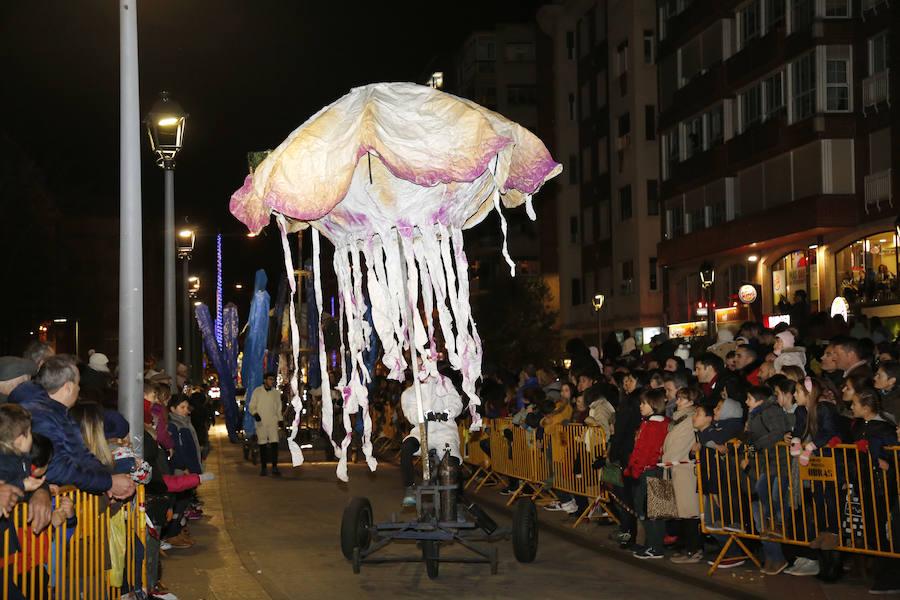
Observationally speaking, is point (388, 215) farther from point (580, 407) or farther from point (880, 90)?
point (880, 90)

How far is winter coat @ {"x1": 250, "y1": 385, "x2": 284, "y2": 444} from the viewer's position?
20812mm

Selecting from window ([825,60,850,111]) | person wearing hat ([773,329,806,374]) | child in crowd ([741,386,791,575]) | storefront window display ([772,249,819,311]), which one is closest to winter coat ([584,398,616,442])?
person wearing hat ([773,329,806,374])

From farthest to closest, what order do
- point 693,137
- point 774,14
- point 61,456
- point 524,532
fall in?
1. point 693,137
2. point 774,14
3. point 524,532
4. point 61,456

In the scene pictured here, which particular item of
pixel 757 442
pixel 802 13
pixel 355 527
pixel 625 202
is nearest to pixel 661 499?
pixel 757 442

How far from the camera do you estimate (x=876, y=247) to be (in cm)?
2980

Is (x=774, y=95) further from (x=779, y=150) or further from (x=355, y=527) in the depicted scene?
(x=355, y=527)

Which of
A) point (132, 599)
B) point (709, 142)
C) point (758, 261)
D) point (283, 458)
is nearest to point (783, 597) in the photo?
point (132, 599)

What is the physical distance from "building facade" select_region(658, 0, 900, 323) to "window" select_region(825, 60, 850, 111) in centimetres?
3

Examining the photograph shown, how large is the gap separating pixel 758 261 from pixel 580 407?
74.8 ft

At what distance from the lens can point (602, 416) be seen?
13617 mm

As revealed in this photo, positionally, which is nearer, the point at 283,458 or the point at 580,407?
the point at 580,407

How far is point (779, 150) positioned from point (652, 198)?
42.9ft

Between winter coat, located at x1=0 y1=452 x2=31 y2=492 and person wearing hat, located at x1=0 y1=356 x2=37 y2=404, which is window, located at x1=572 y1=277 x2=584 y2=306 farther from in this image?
winter coat, located at x1=0 y1=452 x2=31 y2=492

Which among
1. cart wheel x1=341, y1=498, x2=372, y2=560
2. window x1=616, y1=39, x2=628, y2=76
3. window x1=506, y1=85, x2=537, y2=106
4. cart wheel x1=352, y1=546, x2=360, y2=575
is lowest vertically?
cart wheel x1=352, y1=546, x2=360, y2=575
